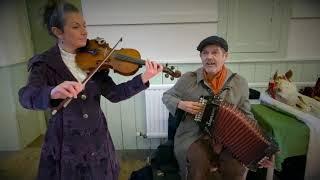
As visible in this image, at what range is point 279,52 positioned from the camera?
83.4 inches

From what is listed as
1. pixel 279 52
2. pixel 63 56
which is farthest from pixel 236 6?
pixel 63 56

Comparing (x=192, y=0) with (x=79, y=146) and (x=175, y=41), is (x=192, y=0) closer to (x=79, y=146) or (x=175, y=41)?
(x=175, y=41)

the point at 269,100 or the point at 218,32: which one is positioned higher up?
the point at 218,32

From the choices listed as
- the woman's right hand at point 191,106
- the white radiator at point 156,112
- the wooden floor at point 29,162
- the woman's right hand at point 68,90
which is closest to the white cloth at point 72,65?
the woman's right hand at point 68,90

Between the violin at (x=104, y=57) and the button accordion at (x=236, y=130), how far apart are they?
1.56 feet

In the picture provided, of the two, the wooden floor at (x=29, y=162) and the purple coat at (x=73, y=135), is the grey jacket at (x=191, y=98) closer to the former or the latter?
the purple coat at (x=73, y=135)

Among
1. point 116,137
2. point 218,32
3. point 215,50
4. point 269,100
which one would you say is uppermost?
point 218,32

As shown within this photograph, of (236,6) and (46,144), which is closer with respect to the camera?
(46,144)

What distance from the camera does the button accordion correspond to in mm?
1364

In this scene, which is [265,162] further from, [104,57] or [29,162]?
[29,162]

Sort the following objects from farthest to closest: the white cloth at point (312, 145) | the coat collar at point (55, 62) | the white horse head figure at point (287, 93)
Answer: the white horse head figure at point (287, 93) < the white cloth at point (312, 145) < the coat collar at point (55, 62)

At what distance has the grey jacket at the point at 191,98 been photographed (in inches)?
60.7

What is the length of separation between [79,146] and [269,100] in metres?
1.38

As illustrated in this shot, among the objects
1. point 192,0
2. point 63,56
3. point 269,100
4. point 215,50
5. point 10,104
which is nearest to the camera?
point 63,56
